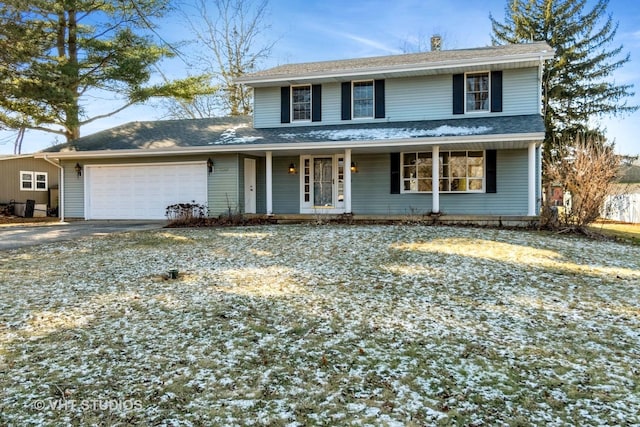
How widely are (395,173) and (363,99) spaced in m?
2.81

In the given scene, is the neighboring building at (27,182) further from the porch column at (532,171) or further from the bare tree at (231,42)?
the porch column at (532,171)

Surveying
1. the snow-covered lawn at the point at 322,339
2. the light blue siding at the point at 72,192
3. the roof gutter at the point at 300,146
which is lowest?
the snow-covered lawn at the point at 322,339

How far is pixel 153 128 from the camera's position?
707 inches

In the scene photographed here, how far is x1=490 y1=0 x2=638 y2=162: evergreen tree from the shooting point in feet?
80.2

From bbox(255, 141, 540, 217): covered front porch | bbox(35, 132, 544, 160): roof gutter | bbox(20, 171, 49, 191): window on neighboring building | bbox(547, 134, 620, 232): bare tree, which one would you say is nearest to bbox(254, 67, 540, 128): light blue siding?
bbox(255, 141, 540, 217): covered front porch

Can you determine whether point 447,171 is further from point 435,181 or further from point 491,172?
point 435,181

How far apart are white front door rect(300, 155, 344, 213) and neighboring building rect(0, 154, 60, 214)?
1435cm

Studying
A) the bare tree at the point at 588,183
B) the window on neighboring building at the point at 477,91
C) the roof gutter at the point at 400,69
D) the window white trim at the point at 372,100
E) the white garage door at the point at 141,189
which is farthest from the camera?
the white garage door at the point at 141,189

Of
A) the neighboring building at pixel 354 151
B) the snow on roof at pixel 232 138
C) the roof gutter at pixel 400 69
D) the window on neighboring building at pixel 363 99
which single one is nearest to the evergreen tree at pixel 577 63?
the neighboring building at pixel 354 151

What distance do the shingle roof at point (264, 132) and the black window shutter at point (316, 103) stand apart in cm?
43

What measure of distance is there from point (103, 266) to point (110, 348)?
155 inches

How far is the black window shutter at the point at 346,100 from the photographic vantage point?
48.5 feet

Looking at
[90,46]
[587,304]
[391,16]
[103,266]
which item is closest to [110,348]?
[103,266]

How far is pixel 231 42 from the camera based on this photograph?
85.2 feet
